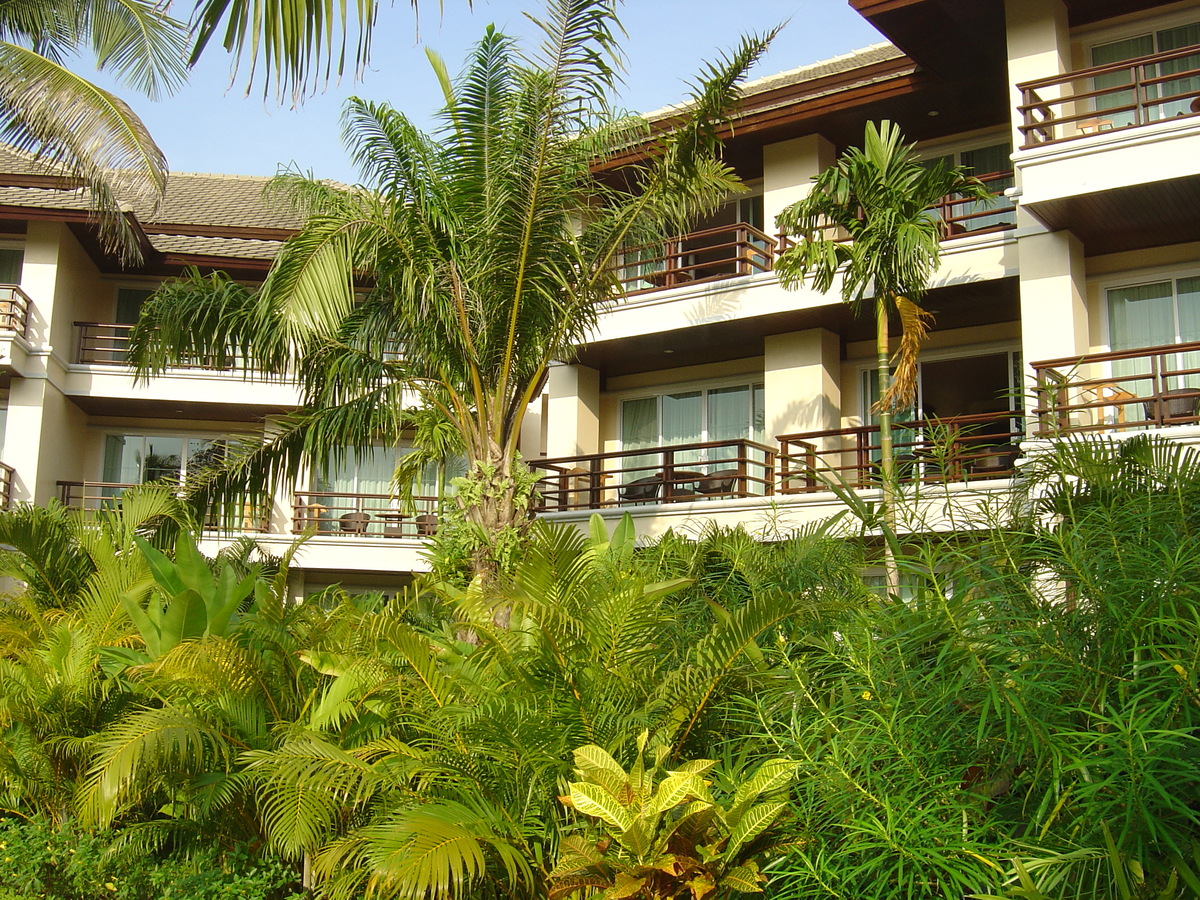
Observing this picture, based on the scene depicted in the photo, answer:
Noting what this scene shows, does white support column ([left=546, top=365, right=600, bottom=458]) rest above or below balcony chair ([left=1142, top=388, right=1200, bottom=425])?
above

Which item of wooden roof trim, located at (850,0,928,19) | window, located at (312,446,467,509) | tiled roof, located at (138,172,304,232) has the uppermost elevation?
tiled roof, located at (138,172,304,232)

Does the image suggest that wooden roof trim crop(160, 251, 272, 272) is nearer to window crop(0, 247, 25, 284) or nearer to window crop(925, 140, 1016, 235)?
window crop(0, 247, 25, 284)

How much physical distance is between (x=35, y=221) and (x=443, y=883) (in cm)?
2129

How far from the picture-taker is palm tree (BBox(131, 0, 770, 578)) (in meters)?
11.5

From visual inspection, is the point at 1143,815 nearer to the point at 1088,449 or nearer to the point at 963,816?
the point at 963,816

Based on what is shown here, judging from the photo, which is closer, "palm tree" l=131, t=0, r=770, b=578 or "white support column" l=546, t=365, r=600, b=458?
"palm tree" l=131, t=0, r=770, b=578

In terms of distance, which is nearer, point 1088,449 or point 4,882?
point 1088,449

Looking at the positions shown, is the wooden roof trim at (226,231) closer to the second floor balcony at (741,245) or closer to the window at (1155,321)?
the second floor balcony at (741,245)

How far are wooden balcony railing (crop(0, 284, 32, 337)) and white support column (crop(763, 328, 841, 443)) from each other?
564 inches

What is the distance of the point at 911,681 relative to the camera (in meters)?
4.20

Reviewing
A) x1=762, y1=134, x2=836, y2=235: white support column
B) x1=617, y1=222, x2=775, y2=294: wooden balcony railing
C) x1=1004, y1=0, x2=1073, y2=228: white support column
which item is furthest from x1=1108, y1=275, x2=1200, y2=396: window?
x1=617, y1=222, x2=775, y2=294: wooden balcony railing

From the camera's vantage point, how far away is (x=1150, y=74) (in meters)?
15.1

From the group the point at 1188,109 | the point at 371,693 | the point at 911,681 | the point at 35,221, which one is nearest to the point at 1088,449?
the point at 911,681

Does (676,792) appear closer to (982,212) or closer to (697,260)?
(982,212)
